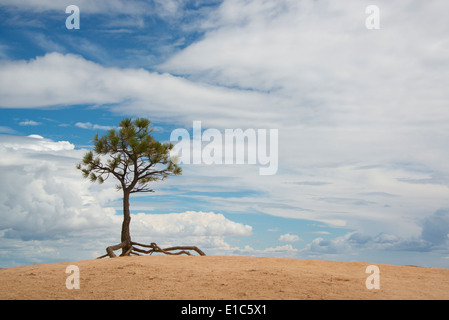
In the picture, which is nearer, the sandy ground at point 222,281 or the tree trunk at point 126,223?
the sandy ground at point 222,281

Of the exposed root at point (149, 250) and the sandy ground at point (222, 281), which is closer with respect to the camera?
the sandy ground at point (222, 281)

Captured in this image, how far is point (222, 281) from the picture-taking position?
1127 cm

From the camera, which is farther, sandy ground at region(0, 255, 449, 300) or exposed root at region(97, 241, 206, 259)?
exposed root at region(97, 241, 206, 259)

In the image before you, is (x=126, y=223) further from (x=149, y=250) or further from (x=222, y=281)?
(x=222, y=281)

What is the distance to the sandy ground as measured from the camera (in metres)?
10.0

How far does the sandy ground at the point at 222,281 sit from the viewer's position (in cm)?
1003

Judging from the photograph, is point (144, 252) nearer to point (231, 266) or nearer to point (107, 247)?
point (107, 247)

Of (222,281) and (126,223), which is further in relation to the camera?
(126,223)

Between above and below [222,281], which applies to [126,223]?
above

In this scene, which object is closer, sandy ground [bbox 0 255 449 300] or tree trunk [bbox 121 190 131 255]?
sandy ground [bbox 0 255 449 300]

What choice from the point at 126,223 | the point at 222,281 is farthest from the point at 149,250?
the point at 222,281
